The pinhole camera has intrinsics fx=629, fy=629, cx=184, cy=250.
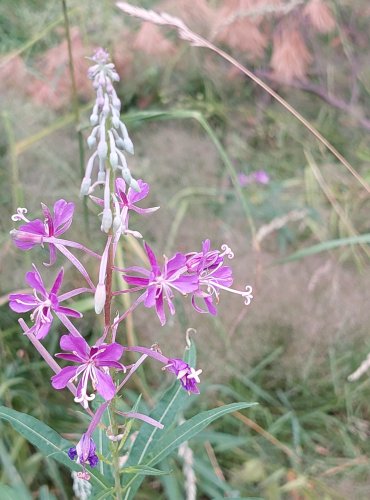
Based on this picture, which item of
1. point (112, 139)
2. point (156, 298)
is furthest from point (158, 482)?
point (112, 139)

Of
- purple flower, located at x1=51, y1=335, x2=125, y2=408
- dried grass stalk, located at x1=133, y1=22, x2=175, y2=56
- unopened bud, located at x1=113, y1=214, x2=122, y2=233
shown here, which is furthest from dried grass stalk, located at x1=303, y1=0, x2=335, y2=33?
purple flower, located at x1=51, y1=335, x2=125, y2=408

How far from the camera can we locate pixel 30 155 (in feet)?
7.64

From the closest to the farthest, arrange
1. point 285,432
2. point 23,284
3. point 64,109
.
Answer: point 285,432
point 23,284
point 64,109

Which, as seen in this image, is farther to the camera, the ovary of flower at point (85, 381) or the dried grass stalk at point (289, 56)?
the dried grass stalk at point (289, 56)

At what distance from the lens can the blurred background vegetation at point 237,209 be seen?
1.76 m

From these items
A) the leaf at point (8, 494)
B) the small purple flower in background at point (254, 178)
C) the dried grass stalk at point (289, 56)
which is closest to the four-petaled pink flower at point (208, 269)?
the leaf at point (8, 494)

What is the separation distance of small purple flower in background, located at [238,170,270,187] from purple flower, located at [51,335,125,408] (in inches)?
64.5

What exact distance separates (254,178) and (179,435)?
154 cm

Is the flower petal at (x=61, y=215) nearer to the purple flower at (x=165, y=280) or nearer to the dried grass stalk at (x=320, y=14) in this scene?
the purple flower at (x=165, y=280)

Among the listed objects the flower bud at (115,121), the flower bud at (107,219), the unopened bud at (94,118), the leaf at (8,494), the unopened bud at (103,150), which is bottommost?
the leaf at (8,494)

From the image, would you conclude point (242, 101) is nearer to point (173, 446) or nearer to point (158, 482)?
point (158, 482)

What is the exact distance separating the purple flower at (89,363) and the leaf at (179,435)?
207mm

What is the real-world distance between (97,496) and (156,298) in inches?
14.1

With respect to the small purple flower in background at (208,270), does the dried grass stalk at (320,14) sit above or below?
below
